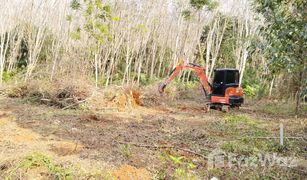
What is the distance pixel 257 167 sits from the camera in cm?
468

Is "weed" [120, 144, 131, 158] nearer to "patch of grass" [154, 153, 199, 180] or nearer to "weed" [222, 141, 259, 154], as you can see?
"patch of grass" [154, 153, 199, 180]

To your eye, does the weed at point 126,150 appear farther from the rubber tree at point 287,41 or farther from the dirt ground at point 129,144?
the rubber tree at point 287,41

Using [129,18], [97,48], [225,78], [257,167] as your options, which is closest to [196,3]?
[129,18]

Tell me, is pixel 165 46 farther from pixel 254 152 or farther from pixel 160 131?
pixel 254 152

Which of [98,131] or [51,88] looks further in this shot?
[51,88]

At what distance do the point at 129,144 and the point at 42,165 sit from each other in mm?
1810

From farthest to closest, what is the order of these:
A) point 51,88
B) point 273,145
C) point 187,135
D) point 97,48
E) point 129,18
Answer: point 129,18 → point 97,48 → point 51,88 → point 187,135 → point 273,145

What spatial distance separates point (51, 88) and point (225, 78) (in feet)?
18.9

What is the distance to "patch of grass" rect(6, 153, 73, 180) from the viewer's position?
3979mm

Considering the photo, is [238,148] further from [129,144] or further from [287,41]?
[287,41]

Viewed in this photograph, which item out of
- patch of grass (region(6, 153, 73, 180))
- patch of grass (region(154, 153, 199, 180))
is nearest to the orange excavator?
patch of grass (region(154, 153, 199, 180))
